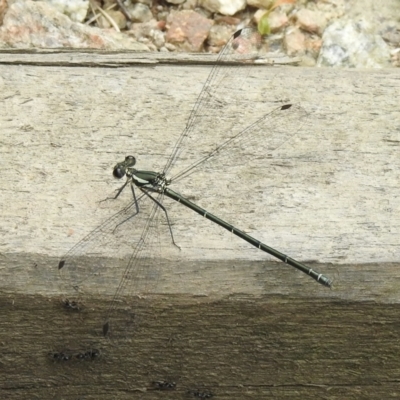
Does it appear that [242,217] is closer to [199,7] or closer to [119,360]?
[119,360]

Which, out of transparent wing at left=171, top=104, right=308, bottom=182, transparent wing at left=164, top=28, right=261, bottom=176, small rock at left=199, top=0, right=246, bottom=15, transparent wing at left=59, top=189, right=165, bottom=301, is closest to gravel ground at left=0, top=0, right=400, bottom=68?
small rock at left=199, top=0, right=246, bottom=15

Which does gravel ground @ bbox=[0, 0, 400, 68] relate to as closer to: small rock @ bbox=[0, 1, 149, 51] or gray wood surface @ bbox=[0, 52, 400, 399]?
small rock @ bbox=[0, 1, 149, 51]

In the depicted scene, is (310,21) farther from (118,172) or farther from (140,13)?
(118,172)

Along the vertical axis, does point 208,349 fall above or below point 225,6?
above

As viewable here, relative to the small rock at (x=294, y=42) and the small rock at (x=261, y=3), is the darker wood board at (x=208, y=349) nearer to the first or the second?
the small rock at (x=294, y=42)

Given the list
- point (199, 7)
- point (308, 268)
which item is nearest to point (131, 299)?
point (308, 268)

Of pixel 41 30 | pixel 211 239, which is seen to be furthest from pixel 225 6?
pixel 211 239
